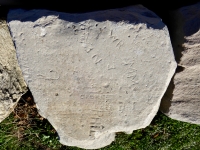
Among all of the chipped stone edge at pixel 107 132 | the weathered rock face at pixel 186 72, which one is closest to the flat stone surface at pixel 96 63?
the chipped stone edge at pixel 107 132

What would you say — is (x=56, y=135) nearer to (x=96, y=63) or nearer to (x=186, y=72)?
(x=96, y=63)

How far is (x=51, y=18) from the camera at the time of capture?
2.18 metres

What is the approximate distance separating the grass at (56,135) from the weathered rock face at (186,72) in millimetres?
718

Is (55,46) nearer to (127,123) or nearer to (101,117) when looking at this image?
(101,117)

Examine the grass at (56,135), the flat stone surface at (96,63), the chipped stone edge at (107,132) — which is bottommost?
the grass at (56,135)

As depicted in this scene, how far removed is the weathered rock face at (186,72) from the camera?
7.63ft

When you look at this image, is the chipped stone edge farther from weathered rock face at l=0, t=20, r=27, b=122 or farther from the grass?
the grass

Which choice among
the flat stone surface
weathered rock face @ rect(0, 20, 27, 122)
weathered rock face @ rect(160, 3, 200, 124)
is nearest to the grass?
weathered rock face @ rect(0, 20, 27, 122)

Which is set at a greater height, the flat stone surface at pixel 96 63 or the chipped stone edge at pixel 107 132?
the flat stone surface at pixel 96 63

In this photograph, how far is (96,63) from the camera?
7.14ft

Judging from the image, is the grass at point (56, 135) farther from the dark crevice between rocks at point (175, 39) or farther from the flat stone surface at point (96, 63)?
the flat stone surface at point (96, 63)

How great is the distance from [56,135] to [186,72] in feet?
4.64

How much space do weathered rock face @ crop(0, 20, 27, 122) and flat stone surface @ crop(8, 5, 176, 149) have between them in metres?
0.23

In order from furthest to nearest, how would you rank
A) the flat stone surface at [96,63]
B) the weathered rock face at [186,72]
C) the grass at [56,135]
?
1. the grass at [56,135]
2. the weathered rock face at [186,72]
3. the flat stone surface at [96,63]
